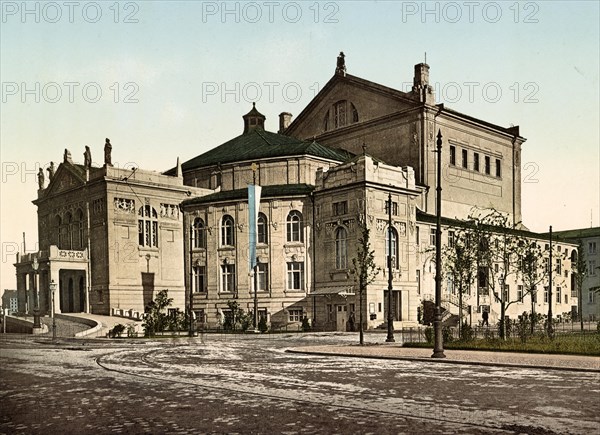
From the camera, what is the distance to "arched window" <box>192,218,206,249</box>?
6531cm

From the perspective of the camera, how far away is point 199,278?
65000 millimetres

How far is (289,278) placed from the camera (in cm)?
6034

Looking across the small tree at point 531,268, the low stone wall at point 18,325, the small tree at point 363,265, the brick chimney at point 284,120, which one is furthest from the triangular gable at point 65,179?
the small tree at point 531,268

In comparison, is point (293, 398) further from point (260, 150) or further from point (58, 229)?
point (58, 229)

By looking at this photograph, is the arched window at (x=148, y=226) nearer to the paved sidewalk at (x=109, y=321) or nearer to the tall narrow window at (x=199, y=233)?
the tall narrow window at (x=199, y=233)

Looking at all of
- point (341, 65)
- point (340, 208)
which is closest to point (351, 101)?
point (341, 65)

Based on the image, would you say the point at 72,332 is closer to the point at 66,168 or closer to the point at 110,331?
the point at 110,331

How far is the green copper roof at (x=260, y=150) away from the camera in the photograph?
6688 cm

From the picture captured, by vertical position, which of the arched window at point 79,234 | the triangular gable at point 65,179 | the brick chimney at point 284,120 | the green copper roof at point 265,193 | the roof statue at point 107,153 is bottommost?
the arched window at point 79,234

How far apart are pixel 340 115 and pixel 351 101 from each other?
8.43ft

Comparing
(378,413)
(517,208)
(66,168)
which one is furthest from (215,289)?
(378,413)

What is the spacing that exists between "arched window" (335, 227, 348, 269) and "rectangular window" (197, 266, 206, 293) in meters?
14.5

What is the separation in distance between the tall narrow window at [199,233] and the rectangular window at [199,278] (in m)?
2.18

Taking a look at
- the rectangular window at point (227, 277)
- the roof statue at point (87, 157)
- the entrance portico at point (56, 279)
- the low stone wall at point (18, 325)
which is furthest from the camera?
the roof statue at point (87, 157)
